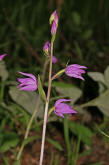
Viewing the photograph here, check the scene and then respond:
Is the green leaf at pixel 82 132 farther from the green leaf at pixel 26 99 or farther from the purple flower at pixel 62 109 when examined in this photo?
the purple flower at pixel 62 109

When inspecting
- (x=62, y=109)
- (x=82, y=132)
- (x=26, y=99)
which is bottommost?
(x=82, y=132)

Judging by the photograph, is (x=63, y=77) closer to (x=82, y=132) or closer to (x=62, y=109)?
(x=82, y=132)

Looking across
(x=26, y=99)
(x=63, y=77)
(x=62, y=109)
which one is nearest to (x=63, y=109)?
(x=62, y=109)

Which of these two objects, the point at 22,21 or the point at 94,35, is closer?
the point at 22,21

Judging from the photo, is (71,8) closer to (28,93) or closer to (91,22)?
(91,22)

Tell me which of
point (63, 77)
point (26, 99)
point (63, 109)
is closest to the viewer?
point (63, 109)

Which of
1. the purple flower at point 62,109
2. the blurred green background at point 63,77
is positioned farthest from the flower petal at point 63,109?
the blurred green background at point 63,77

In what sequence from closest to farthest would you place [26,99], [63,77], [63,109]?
[63,109] < [26,99] < [63,77]

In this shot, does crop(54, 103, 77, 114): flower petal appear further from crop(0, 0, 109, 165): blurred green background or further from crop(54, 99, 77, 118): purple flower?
crop(0, 0, 109, 165): blurred green background

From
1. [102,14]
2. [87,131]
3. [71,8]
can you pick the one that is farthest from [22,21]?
[87,131]

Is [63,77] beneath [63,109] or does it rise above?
beneath
